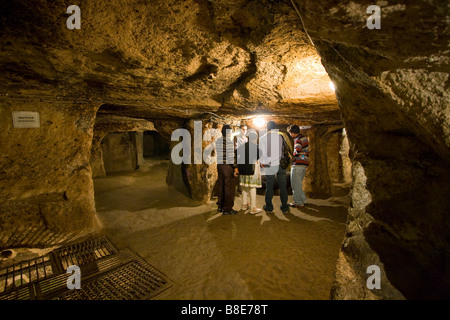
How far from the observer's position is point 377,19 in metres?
1.09

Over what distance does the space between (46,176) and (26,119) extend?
→ 947mm

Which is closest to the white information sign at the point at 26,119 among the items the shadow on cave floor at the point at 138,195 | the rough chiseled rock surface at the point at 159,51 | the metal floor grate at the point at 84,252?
the rough chiseled rock surface at the point at 159,51

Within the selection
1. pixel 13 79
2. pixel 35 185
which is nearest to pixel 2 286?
pixel 35 185

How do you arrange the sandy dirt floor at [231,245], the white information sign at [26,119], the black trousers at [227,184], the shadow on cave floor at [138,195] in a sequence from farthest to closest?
the shadow on cave floor at [138,195]
the black trousers at [227,184]
the white information sign at [26,119]
the sandy dirt floor at [231,245]

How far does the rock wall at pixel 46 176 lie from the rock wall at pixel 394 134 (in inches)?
157

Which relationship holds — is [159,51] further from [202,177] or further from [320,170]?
[320,170]

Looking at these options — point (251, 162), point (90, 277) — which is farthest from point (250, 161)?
point (90, 277)

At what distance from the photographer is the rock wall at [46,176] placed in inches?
123

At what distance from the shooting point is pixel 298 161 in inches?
201

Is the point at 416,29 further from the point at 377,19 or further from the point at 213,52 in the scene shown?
the point at 213,52

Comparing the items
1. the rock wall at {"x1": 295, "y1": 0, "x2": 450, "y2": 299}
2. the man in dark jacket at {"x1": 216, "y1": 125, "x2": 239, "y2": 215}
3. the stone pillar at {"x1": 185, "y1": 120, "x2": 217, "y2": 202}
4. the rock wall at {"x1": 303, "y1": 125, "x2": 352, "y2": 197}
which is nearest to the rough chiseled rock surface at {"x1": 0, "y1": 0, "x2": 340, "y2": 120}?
the rock wall at {"x1": 295, "y1": 0, "x2": 450, "y2": 299}

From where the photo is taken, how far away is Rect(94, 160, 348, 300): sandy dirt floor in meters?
2.33

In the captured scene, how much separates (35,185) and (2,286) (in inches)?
59.0

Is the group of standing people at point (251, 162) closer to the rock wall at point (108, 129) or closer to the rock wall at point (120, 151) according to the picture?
the rock wall at point (108, 129)
